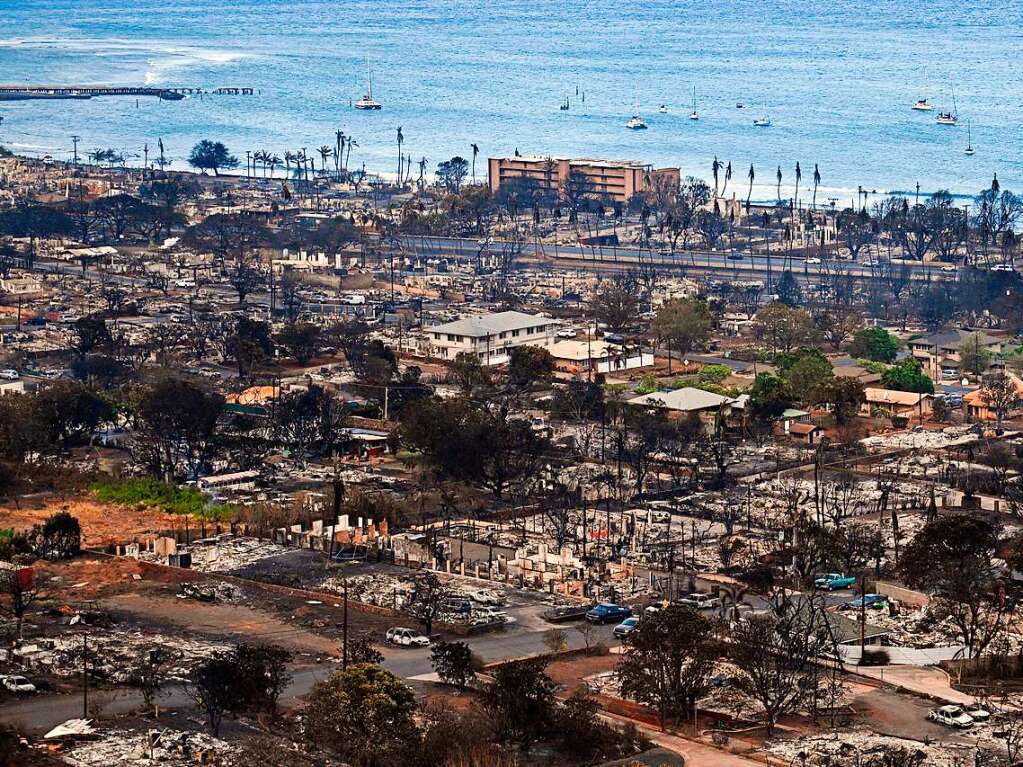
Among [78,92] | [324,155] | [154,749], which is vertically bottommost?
[154,749]

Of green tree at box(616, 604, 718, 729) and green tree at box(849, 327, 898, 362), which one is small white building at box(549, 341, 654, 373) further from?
green tree at box(616, 604, 718, 729)

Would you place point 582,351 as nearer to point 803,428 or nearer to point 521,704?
point 803,428

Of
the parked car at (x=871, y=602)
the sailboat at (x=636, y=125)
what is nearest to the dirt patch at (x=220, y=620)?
the parked car at (x=871, y=602)

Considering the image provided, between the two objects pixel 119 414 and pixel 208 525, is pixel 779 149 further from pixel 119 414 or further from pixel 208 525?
pixel 208 525

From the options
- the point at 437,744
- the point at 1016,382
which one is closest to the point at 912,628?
the point at 437,744

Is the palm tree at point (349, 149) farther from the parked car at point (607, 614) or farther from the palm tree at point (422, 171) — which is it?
the parked car at point (607, 614)

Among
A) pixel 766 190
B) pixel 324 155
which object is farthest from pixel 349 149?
pixel 766 190
